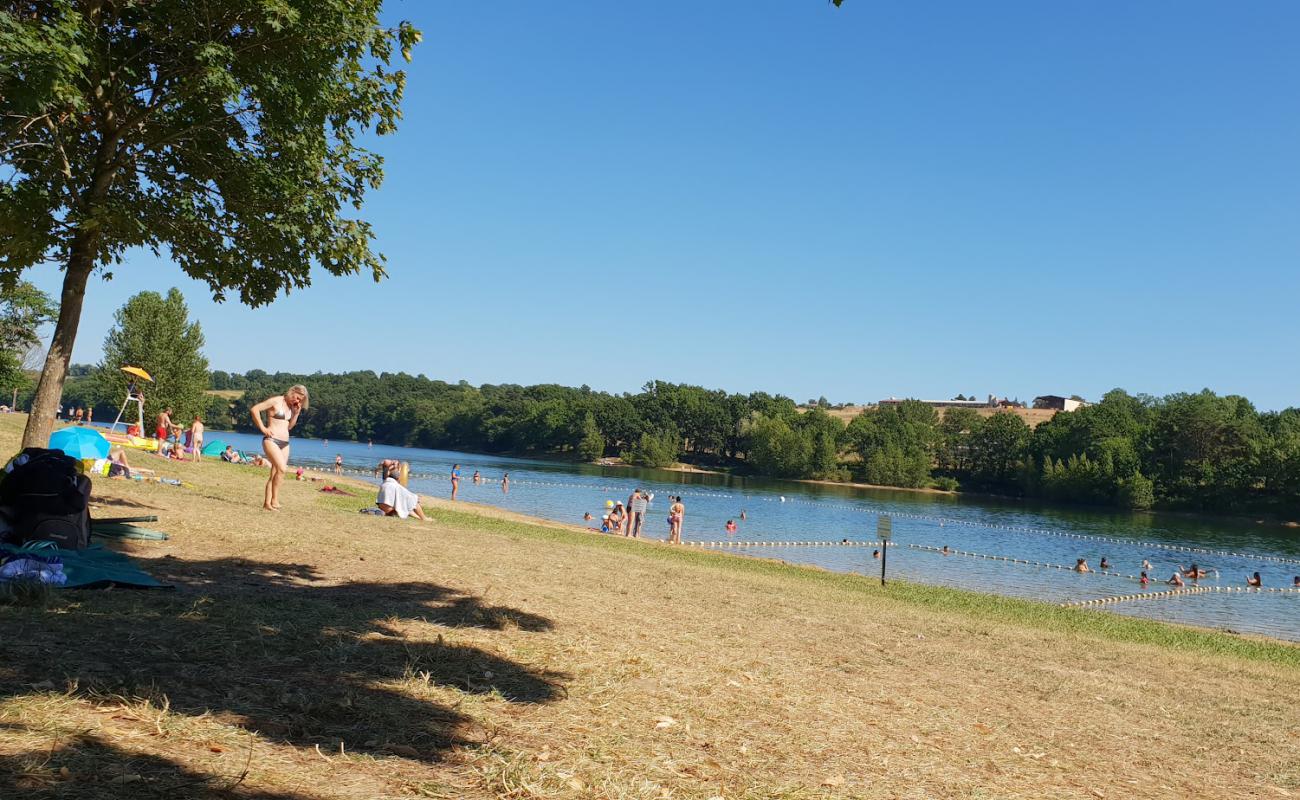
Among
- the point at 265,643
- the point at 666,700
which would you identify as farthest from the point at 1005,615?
the point at 265,643

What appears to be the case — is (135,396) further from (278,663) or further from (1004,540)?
(1004,540)

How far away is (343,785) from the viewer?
349cm

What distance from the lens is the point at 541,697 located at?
504cm

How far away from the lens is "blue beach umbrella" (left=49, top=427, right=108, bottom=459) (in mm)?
16922

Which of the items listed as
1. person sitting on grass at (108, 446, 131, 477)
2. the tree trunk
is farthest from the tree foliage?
the tree trunk

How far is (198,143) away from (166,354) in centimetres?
4767

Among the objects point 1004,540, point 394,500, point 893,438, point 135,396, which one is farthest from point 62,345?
point 893,438

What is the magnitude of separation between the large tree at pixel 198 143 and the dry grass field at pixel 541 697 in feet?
11.9

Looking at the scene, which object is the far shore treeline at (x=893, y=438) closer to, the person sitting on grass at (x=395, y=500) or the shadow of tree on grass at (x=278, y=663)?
the person sitting on grass at (x=395, y=500)

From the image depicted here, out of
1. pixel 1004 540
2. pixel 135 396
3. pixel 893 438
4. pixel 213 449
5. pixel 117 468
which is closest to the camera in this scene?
pixel 117 468

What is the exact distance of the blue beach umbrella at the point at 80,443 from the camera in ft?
55.5

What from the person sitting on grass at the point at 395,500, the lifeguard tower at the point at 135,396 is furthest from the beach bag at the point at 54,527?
the lifeguard tower at the point at 135,396

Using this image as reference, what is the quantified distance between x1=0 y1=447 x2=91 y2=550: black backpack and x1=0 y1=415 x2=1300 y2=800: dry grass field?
831mm

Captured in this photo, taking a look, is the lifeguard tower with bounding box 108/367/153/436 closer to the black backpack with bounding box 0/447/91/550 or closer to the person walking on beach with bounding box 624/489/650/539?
the person walking on beach with bounding box 624/489/650/539
